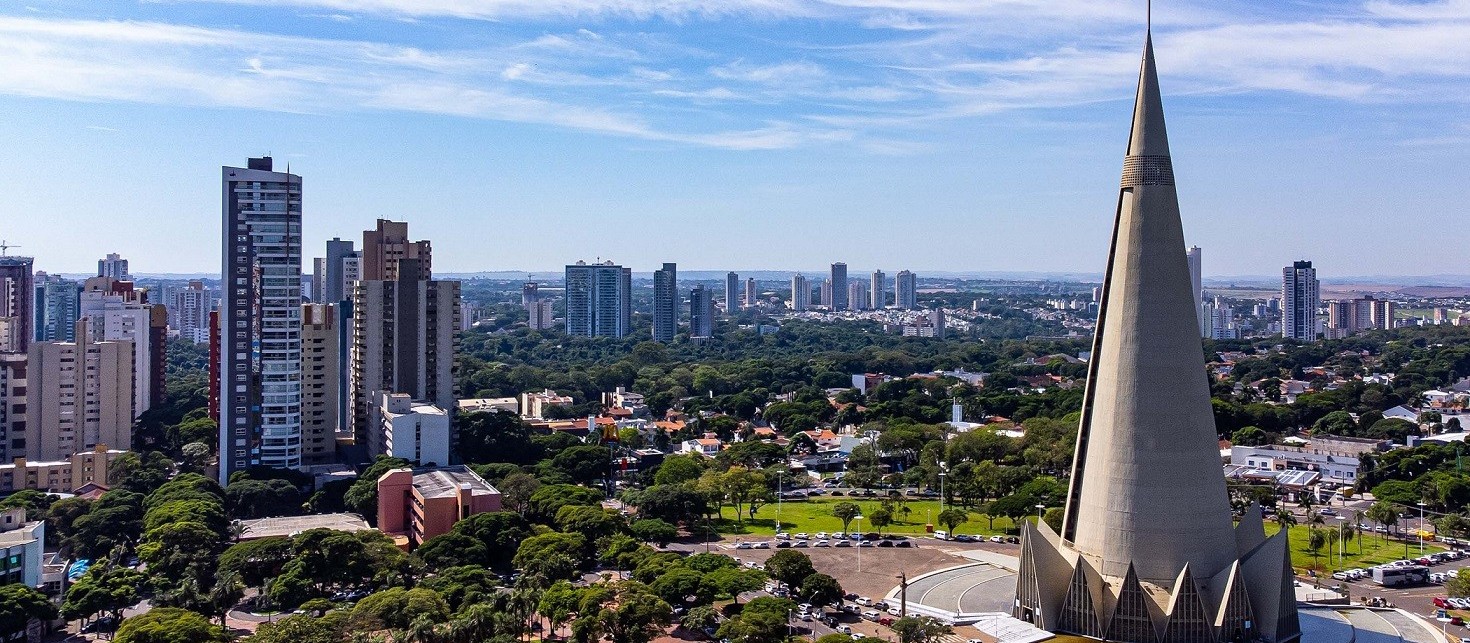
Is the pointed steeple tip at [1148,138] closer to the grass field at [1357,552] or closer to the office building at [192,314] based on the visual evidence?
the grass field at [1357,552]

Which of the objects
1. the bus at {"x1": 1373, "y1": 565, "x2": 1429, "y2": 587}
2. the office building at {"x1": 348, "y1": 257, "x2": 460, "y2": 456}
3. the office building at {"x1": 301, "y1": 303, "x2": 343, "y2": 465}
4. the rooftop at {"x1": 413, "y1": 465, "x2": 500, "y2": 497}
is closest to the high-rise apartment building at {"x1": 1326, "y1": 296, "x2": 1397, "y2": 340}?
the bus at {"x1": 1373, "y1": 565, "x2": 1429, "y2": 587}

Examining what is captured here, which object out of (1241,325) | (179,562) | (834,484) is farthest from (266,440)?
(1241,325)

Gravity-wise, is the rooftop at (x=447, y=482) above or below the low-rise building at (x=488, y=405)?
below

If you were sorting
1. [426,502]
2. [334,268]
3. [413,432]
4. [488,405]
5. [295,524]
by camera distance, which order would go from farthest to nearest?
[334,268] → [488,405] → [413,432] → [295,524] → [426,502]

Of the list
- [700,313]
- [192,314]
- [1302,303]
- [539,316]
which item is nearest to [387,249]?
[192,314]

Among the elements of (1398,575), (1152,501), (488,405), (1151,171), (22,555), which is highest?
(1151,171)

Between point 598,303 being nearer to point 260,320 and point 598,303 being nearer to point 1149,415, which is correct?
point 260,320

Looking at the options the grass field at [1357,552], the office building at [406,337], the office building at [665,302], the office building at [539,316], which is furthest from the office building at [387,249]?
the office building at [539,316]
